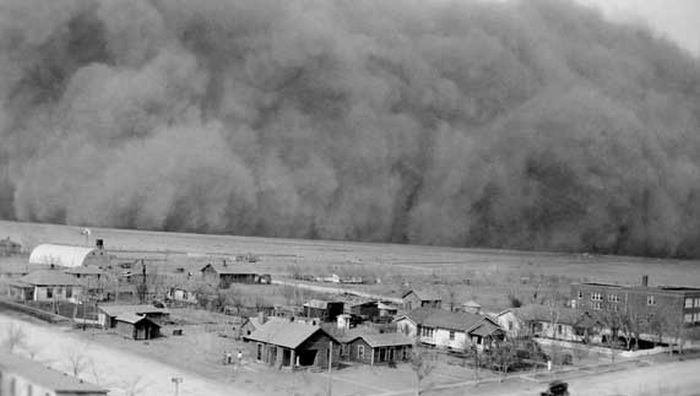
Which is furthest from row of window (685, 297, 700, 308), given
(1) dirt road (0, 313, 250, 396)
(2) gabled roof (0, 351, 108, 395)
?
(2) gabled roof (0, 351, 108, 395)

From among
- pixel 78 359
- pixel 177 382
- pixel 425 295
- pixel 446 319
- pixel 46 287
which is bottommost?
pixel 177 382

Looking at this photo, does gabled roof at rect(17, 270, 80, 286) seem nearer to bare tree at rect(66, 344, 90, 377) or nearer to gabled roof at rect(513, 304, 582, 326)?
bare tree at rect(66, 344, 90, 377)

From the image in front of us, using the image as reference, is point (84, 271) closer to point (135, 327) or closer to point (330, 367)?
point (135, 327)

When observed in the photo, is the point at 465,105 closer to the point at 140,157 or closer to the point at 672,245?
the point at 672,245

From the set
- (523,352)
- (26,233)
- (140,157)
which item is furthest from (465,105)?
(26,233)

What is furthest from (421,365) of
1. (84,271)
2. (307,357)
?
(84,271)

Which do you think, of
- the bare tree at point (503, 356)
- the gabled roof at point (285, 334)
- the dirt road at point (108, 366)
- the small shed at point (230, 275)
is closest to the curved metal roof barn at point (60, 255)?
the dirt road at point (108, 366)

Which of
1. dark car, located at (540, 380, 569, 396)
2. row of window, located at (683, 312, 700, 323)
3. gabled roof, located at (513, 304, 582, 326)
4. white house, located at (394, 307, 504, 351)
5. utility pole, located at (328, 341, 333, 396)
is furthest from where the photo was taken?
row of window, located at (683, 312, 700, 323)

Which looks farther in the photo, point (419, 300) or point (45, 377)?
point (419, 300)
